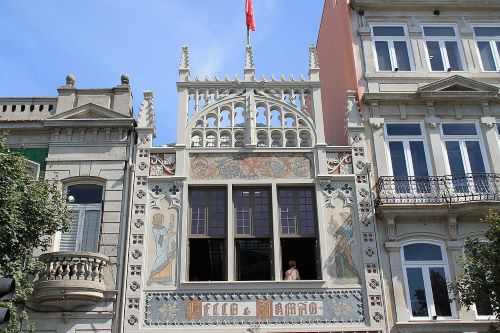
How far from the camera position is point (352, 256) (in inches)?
710

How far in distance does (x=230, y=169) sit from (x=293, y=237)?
3.06m

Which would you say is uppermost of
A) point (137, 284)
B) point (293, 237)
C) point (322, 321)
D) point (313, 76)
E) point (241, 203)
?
point (313, 76)

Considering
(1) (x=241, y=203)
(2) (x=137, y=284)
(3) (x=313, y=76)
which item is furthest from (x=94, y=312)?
(3) (x=313, y=76)

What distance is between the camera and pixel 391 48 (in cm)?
2219

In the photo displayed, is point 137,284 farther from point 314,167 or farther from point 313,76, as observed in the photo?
point 313,76

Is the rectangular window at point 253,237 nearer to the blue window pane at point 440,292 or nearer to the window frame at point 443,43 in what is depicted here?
the blue window pane at point 440,292

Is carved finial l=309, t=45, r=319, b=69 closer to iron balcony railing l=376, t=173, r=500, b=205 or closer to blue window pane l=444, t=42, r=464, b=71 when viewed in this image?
iron balcony railing l=376, t=173, r=500, b=205

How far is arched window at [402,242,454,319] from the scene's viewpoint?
17.4 meters

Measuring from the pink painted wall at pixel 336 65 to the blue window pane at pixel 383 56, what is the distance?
1022mm

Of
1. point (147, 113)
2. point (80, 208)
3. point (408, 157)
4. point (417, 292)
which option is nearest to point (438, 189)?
point (408, 157)

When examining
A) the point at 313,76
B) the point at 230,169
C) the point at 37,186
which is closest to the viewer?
the point at 37,186

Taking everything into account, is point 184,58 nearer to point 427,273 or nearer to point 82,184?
point 82,184

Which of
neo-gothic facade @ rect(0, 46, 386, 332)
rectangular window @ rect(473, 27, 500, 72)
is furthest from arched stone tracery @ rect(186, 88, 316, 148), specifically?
rectangular window @ rect(473, 27, 500, 72)

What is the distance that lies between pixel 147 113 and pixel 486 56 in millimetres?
12863
